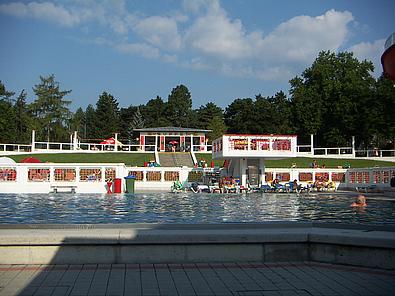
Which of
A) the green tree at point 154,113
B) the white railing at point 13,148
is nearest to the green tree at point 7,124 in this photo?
the white railing at point 13,148

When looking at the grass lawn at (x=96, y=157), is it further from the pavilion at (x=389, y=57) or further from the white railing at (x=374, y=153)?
the pavilion at (x=389, y=57)

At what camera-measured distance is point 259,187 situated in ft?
106

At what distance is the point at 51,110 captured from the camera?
8575cm

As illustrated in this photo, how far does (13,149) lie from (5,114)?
14.8 meters

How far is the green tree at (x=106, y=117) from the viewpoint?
97.3 meters

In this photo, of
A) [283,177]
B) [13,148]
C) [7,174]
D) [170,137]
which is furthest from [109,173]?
[170,137]

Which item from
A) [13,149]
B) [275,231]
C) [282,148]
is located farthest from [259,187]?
[13,149]

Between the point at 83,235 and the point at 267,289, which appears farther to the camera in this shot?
the point at 83,235

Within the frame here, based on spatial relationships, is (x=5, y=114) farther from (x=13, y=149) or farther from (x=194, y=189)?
→ (x=194, y=189)

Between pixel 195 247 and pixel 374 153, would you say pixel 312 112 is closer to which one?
pixel 374 153

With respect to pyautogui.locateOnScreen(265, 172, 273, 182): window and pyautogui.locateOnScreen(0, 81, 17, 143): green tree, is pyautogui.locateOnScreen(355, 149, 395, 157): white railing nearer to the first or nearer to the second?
pyautogui.locateOnScreen(265, 172, 273, 182): window

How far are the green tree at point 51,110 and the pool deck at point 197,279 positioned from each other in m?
80.4

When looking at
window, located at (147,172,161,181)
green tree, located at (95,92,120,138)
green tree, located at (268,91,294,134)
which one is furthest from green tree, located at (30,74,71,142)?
window, located at (147,172,161,181)

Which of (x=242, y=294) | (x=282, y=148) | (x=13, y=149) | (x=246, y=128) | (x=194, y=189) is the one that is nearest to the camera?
(x=242, y=294)
